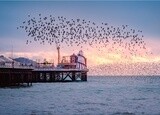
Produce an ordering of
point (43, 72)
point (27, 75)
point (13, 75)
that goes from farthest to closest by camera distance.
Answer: point (43, 72) < point (27, 75) < point (13, 75)

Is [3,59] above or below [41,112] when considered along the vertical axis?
above

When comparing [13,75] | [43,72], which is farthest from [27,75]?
[43,72]

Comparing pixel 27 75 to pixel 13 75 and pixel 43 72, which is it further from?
pixel 43 72

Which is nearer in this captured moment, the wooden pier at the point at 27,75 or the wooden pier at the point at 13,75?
the wooden pier at the point at 13,75

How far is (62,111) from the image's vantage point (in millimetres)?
35938

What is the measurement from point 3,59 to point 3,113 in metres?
47.9

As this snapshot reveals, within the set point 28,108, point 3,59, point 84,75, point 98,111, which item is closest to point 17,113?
point 28,108

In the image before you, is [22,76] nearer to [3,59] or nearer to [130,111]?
[3,59]

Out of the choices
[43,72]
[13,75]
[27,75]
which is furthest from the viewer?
[43,72]

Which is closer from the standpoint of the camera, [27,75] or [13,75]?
[13,75]

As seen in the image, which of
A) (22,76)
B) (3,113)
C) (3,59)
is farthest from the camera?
(3,59)

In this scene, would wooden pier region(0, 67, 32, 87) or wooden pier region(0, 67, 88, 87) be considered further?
wooden pier region(0, 67, 88, 87)

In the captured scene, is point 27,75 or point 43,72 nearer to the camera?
point 27,75

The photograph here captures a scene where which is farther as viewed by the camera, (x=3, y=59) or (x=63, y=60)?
(x=63, y=60)
